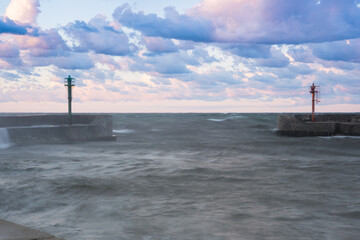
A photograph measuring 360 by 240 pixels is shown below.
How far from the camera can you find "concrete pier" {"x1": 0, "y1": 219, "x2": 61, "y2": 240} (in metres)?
3.60

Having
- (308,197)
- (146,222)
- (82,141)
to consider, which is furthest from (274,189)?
(82,141)

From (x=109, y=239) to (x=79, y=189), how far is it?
426 cm

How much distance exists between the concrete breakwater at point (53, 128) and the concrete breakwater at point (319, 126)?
16.3m

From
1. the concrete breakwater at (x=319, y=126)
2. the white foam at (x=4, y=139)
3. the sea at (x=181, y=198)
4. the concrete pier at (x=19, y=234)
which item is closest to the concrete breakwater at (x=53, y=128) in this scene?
the white foam at (x=4, y=139)

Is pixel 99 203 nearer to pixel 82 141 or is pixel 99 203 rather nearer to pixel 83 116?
pixel 82 141

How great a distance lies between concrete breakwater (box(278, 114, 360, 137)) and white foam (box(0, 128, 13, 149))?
76.4 ft

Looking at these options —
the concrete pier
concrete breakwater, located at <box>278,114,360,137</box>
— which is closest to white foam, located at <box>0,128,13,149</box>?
the concrete pier

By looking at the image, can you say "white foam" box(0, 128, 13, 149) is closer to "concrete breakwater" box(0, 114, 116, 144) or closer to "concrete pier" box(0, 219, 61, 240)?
"concrete breakwater" box(0, 114, 116, 144)

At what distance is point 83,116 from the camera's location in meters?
25.0

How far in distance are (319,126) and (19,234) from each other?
101 feet

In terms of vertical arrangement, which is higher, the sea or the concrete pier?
the concrete pier

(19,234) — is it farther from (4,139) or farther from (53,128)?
(53,128)

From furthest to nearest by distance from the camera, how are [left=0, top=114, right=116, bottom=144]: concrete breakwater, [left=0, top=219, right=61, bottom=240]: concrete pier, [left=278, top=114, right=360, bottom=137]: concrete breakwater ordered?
[left=278, top=114, right=360, bottom=137]: concrete breakwater
[left=0, top=114, right=116, bottom=144]: concrete breakwater
[left=0, top=219, right=61, bottom=240]: concrete pier

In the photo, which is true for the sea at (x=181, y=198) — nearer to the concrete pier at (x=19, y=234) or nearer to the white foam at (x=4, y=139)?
the concrete pier at (x=19, y=234)
